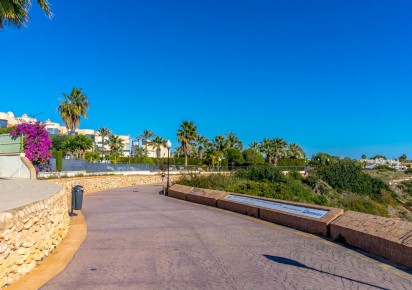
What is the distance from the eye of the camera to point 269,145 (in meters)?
85.1

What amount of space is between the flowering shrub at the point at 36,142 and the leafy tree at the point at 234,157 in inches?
1868

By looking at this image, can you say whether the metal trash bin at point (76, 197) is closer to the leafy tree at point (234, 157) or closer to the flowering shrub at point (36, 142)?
the flowering shrub at point (36, 142)

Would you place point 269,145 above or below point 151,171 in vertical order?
above

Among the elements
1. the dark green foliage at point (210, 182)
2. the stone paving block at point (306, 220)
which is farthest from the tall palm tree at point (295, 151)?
the stone paving block at point (306, 220)

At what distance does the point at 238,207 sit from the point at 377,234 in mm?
7082

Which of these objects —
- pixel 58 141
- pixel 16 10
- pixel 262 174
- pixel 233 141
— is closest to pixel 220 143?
pixel 233 141

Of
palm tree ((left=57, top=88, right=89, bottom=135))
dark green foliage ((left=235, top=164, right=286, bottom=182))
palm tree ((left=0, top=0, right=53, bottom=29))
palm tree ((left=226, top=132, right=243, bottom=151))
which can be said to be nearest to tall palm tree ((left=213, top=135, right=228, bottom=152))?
palm tree ((left=226, top=132, right=243, bottom=151))

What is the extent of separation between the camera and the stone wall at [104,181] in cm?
2737

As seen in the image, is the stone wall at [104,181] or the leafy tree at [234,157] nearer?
the stone wall at [104,181]

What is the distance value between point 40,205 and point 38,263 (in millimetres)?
1096

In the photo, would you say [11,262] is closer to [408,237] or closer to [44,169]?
[408,237]

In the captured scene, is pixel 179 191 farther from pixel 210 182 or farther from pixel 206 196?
pixel 206 196

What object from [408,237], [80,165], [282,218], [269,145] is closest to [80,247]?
[282,218]

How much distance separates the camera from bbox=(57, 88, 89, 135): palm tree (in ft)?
185
